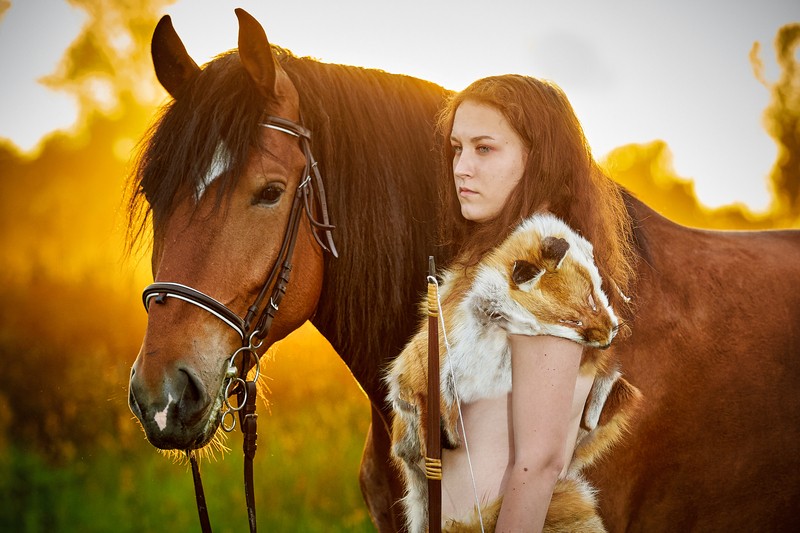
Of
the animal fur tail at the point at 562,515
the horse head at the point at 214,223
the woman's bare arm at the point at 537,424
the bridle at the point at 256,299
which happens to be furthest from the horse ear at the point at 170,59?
the animal fur tail at the point at 562,515

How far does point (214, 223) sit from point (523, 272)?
931mm

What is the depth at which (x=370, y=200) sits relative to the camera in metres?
2.15

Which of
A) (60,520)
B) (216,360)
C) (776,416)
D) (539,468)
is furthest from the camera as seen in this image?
(60,520)

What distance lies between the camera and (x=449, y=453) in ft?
5.28

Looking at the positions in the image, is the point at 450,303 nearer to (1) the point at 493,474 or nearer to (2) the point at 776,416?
(1) the point at 493,474

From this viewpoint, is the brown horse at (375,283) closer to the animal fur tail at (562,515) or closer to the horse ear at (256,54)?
the horse ear at (256,54)

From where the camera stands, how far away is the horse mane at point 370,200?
213 cm

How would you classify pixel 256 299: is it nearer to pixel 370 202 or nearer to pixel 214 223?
pixel 214 223

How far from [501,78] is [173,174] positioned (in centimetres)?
104

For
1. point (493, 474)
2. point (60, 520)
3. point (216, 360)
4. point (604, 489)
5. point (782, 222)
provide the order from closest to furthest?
point (493, 474), point (216, 360), point (604, 489), point (60, 520), point (782, 222)

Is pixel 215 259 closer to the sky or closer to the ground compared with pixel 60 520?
closer to the sky

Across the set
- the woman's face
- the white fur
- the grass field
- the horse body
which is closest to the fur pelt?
the woman's face

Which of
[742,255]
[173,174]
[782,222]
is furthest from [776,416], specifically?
[782,222]

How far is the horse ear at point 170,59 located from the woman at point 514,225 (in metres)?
0.96
